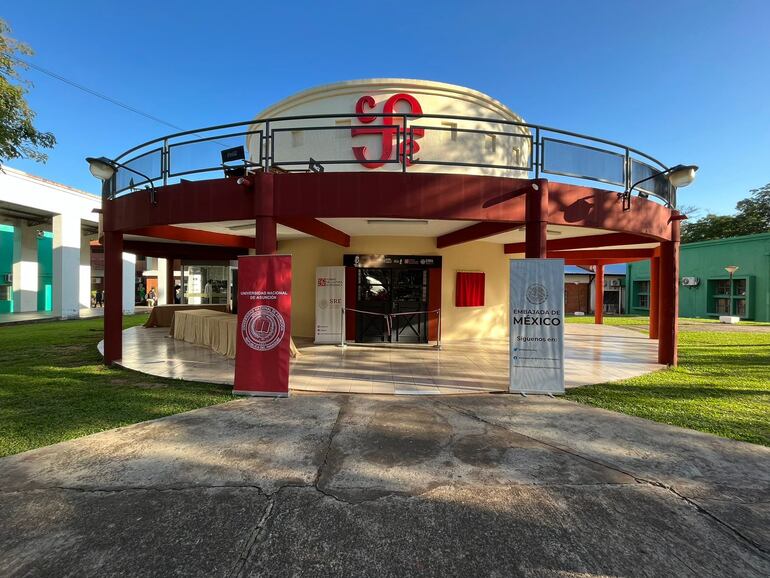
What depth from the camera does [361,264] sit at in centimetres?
1128

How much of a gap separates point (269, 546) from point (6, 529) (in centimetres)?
197

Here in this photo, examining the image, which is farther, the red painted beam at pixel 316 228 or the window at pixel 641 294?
the window at pixel 641 294

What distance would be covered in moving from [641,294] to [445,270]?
89.3 feet

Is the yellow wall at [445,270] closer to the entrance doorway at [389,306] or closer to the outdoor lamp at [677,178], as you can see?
the entrance doorway at [389,306]

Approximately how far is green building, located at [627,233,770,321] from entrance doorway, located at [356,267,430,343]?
24018 millimetres

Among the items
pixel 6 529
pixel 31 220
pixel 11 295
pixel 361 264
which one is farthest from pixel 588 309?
pixel 11 295

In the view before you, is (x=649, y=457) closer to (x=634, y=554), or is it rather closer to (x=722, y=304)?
(x=634, y=554)

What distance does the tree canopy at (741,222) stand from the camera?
105 feet

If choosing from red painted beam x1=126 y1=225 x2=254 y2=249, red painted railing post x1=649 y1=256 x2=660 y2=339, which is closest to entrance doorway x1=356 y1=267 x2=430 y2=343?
red painted beam x1=126 y1=225 x2=254 y2=249

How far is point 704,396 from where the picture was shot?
617 cm

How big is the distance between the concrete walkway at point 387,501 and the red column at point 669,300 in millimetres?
4960

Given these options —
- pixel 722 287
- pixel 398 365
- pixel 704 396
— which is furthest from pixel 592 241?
pixel 722 287

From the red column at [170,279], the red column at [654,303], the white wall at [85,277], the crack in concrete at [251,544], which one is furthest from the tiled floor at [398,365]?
the white wall at [85,277]

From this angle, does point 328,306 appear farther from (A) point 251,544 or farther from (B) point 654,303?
(B) point 654,303
